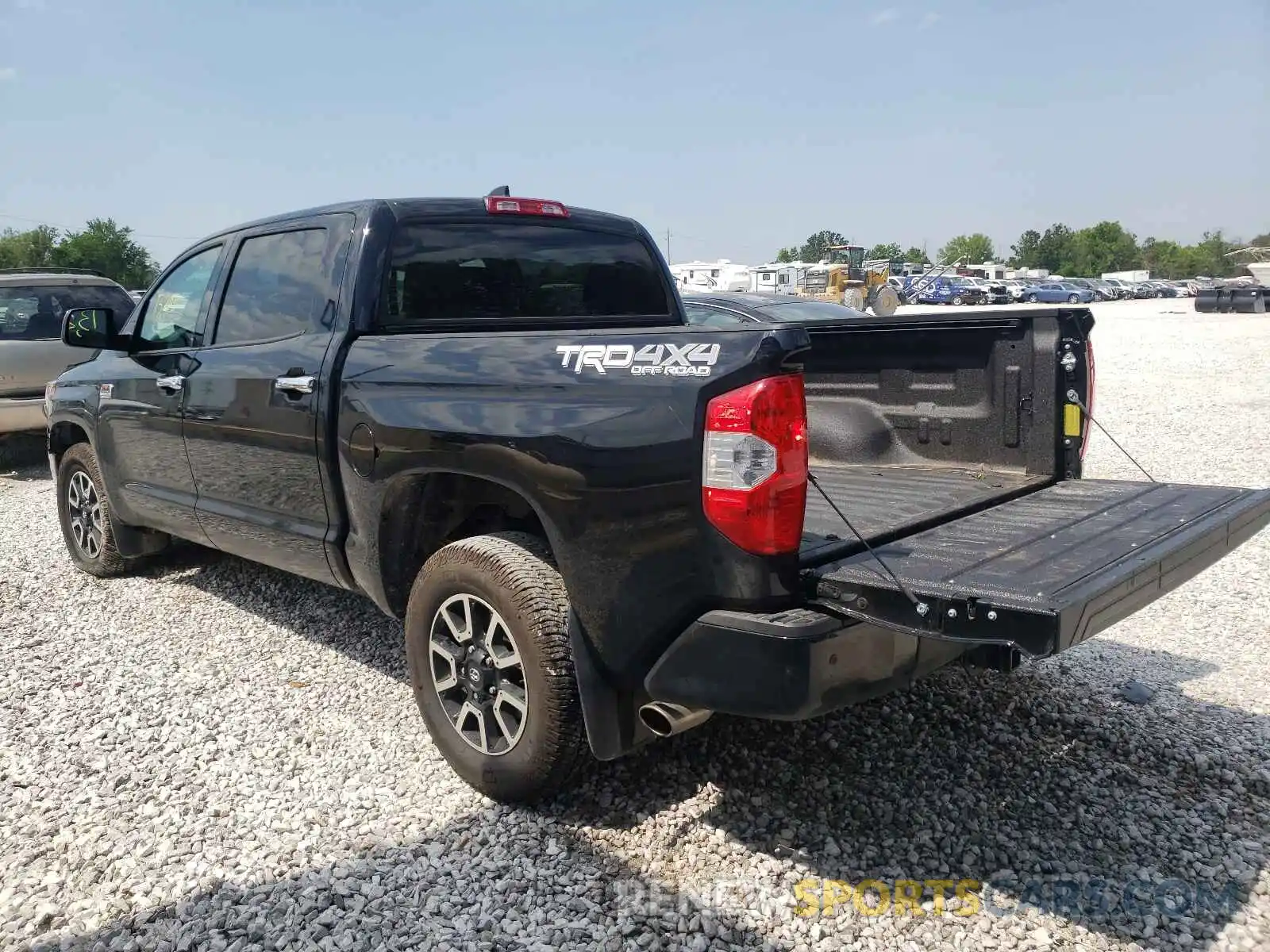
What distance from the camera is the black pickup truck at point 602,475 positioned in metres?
2.54

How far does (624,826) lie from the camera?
3.21 m

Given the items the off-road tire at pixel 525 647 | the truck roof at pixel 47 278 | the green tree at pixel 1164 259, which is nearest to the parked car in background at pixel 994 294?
the truck roof at pixel 47 278

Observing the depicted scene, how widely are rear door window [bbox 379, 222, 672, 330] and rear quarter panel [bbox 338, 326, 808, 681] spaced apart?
667 mm

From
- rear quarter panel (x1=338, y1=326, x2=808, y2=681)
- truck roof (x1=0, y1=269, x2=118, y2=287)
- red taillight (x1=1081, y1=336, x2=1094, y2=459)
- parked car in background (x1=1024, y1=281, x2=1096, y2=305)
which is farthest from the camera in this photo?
parked car in background (x1=1024, y1=281, x2=1096, y2=305)

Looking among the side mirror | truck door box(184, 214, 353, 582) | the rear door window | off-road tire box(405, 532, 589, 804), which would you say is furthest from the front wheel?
off-road tire box(405, 532, 589, 804)

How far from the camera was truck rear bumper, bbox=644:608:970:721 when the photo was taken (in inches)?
96.3

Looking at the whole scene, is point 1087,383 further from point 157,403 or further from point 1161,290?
point 1161,290

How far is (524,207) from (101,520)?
3.48m

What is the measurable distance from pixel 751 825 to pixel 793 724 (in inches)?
27.7

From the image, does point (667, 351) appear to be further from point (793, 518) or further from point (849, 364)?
point (849, 364)

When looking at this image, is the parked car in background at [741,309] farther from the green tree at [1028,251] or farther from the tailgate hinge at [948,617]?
the green tree at [1028,251]

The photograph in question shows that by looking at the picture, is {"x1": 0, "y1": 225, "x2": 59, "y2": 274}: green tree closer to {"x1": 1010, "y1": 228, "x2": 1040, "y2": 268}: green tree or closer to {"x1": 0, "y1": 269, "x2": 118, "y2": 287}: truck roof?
{"x1": 0, "y1": 269, "x2": 118, "y2": 287}: truck roof

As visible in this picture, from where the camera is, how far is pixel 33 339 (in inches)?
390

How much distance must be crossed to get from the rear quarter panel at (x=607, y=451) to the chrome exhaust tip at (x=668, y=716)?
0.47 ft
